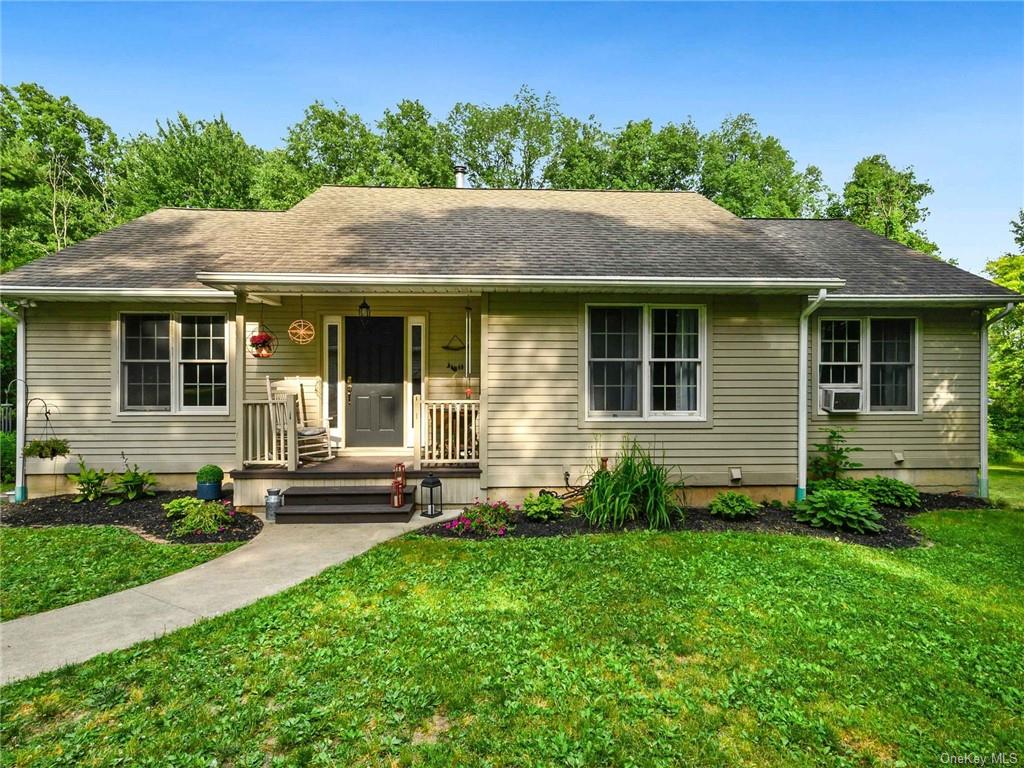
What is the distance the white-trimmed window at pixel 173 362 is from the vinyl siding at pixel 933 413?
9469mm

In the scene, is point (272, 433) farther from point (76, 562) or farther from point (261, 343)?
point (76, 562)

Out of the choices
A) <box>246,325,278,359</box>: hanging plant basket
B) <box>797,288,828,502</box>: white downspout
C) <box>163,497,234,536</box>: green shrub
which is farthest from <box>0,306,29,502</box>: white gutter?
<box>797,288,828,502</box>: white downspout

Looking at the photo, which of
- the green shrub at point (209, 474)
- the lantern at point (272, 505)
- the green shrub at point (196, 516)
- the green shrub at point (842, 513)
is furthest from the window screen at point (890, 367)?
the green shrub at point (209, 474)

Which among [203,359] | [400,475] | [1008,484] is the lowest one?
[1008,484]

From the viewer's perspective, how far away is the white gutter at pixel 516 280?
19.7 feet

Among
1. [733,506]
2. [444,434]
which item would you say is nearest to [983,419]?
[733,506]

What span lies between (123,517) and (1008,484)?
47.0 feet

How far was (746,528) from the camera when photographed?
5.83 m

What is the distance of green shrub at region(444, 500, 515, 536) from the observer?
5578 mm

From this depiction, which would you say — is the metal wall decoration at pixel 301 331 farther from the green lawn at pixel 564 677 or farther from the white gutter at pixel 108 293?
the green lawn at pixel 564 677

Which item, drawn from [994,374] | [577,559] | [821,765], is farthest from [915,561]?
[994,374]

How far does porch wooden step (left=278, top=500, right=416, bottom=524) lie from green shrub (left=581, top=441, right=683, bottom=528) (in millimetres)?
2334

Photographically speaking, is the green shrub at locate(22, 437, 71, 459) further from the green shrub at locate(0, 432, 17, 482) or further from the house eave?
the house eave

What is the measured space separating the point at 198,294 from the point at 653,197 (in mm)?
8437
